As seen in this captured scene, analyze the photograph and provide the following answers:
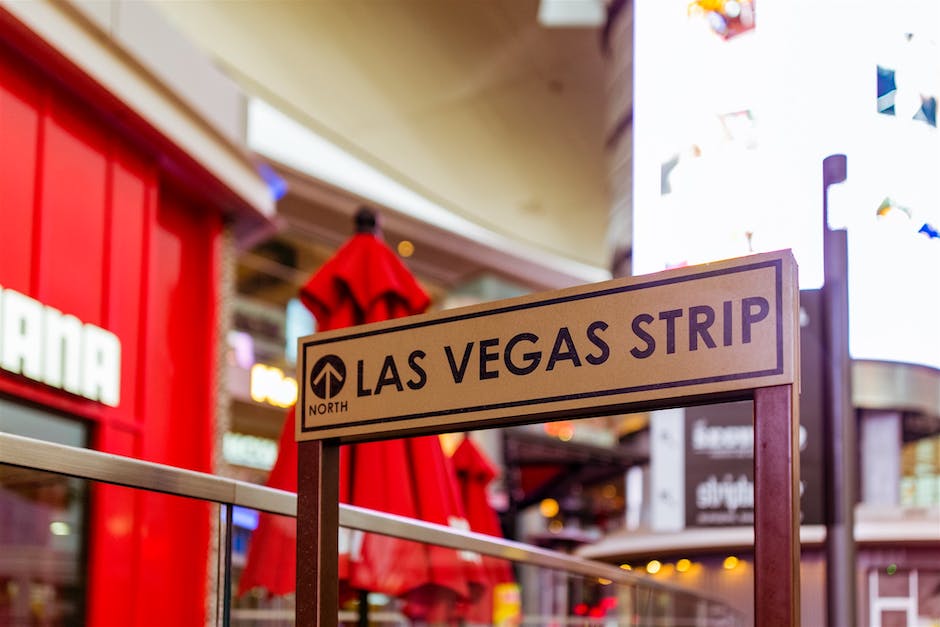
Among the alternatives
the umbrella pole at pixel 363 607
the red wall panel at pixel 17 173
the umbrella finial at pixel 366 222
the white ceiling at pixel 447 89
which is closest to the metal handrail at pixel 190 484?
the umbrella pole at pixel 363 607

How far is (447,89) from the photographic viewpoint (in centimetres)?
1580

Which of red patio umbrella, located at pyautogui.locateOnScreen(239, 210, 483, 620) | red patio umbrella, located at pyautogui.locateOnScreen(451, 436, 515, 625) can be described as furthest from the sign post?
red patio umbrella, located at pyautogui.locateOnScreen(451, 436, 515, 625)

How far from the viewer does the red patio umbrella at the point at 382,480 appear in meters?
3.31

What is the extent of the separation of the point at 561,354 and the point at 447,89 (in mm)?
14546

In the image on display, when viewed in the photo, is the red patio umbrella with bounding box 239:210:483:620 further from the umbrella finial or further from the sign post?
the sign post

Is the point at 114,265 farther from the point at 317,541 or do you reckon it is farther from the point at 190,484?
the point at 317,541

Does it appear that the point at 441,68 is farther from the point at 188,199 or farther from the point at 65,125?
the point at 65,125

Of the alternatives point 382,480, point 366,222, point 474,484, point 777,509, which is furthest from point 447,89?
point 777,509

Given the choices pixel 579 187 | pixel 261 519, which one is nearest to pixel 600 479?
pixel 579 187

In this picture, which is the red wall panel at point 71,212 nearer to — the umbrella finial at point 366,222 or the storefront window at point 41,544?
the storefront window at point 41,544

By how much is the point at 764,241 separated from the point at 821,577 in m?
5.55

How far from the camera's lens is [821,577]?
8.76m

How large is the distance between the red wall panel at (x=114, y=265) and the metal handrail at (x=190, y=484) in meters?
0.92

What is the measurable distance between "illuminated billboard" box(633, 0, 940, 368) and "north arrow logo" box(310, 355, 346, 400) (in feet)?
7.60
